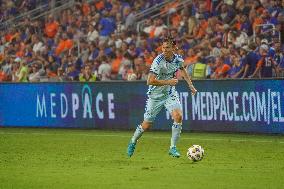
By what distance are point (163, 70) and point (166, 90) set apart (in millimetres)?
464

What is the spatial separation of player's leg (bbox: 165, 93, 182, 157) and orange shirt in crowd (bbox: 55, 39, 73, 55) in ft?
48.3

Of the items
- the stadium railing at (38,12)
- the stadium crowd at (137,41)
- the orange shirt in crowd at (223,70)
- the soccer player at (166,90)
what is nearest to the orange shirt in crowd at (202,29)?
the stadium crowd at (137,41)

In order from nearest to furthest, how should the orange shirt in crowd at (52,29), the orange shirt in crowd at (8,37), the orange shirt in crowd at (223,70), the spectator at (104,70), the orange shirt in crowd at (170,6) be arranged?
the orange shirt in crowd at (223,70)
the spectator at (104,70)
the orange shirt in crowd at (170,6)
the orange shirt in crowd at (52,29)
the orange shirt in crowd at (8,37)

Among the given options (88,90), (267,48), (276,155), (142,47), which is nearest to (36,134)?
(88,90)

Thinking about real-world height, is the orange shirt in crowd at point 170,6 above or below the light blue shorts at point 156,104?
above

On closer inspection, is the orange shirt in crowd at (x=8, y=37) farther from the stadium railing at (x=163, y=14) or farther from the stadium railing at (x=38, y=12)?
the stadium railing at (x=163, y=14)

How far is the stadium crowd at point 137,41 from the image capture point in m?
23.3

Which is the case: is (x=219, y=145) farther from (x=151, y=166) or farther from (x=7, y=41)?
(x=7, y=41)

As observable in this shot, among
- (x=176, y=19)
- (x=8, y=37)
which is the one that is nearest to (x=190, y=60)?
(x=176, y=19)

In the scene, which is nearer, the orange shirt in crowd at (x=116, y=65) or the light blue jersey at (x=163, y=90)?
the light blue jersey at (x=163, y=90)

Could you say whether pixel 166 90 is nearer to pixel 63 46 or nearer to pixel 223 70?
pixel 223 70

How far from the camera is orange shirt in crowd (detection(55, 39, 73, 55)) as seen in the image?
30194 millimetres

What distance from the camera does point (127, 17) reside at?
2955 cm

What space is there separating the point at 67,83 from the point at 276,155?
1081 cm
